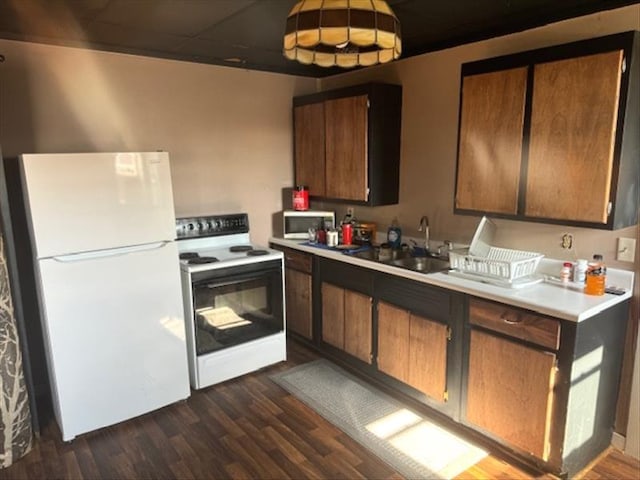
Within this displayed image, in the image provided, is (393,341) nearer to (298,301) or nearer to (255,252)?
(298,301)

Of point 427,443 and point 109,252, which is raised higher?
point 109,252

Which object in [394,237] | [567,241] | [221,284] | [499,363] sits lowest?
[499,363]

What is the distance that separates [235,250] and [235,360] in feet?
2.73

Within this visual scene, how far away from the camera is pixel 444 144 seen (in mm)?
3111

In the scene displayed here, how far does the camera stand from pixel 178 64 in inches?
131

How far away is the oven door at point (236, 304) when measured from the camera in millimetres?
3029

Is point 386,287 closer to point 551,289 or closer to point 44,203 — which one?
point 551,289

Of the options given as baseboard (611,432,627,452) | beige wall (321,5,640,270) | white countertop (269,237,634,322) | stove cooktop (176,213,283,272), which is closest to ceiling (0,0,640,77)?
beige wall (321,5,640,270)

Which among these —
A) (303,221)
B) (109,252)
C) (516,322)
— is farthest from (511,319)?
(109,252)

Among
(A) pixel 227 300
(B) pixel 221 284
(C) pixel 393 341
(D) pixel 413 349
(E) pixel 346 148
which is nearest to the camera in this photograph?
(D) pixel 413 349

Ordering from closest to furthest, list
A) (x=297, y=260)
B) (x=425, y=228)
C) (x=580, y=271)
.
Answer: (x=580, y=271)
(x=425, y=228)
(x=297, y=260)

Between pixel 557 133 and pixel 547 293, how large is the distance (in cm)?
81

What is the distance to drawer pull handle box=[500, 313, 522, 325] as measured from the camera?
2189 millimetres

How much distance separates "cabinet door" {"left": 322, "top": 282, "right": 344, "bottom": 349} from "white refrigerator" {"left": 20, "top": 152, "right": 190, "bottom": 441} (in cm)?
109
